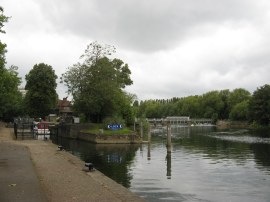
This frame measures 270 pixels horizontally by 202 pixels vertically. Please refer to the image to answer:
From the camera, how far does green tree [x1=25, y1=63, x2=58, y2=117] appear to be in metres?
94.7

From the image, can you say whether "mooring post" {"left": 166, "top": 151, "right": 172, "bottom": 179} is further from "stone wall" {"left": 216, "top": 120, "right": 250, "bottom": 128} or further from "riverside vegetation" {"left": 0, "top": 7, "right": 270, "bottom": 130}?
"stone wall" {"left": 216, "top": 120, "right": 250, "bottom": 128}

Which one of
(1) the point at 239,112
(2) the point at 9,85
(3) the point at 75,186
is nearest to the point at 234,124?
(1) the point at 239,112

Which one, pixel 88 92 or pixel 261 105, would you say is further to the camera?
pixel 261 105

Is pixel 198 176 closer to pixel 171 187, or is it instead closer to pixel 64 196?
pixel 171 187

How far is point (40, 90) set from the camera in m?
94.9

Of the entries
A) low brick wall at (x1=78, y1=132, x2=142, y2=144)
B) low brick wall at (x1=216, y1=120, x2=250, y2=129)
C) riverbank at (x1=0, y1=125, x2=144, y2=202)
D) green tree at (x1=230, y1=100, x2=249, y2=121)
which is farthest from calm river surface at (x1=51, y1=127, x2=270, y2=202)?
low brick wall at (x1=216, y1=120, x2=250, y2=129)

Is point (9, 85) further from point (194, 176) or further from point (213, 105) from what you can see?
point (213, 105)

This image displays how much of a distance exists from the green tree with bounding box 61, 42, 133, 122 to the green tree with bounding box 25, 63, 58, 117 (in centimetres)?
2206

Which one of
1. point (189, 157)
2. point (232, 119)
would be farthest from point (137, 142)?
point (232, 119)

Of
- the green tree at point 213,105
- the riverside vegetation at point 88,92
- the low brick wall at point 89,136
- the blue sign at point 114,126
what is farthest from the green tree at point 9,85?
the green tree at point 213,105

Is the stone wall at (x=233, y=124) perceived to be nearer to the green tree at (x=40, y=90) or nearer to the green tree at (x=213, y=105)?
the green tree at (x=213, y=105)

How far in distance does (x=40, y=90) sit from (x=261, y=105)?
7336cm

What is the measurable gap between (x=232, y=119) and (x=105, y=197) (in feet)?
529

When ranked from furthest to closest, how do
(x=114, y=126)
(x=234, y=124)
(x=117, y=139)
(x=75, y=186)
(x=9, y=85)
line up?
(x=234, y=124) < (x=114, y=126) < (x=117, y=139) < (x=9, y=85) < (x=75, y=186)
